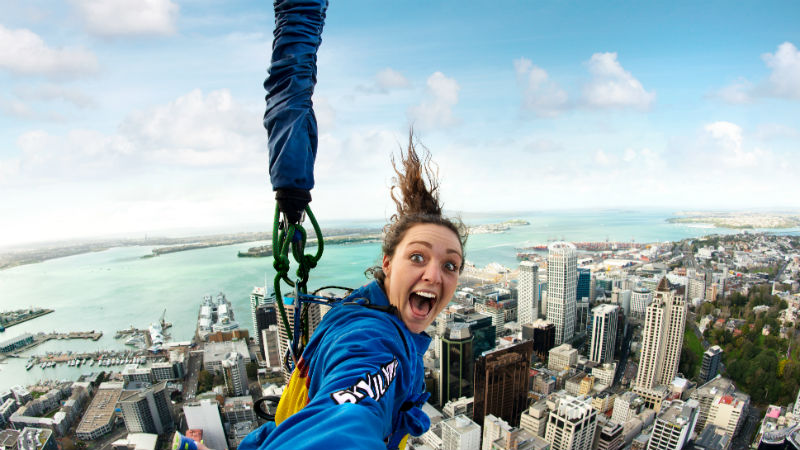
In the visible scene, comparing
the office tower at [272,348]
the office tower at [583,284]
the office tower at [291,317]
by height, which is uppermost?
the office tower at [291,317]

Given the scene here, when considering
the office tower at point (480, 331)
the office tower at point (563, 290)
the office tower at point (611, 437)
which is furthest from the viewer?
the office tower at point (563, 290)

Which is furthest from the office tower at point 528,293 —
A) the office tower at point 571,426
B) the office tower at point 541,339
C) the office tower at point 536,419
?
the office tower at point 571,426

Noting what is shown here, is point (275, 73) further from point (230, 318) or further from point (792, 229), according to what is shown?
point (792, 229)

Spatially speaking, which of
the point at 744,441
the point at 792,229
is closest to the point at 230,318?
the point at 744,441

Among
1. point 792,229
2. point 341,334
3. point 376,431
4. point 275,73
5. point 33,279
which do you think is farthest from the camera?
point 792,229

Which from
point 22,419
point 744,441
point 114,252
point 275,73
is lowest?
point 744,441

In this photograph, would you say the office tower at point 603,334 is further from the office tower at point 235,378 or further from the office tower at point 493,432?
the office tower at point 235,378

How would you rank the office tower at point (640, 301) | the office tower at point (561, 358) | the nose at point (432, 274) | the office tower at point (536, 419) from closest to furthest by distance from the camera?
1. the nose at point (432, 274)
2. the office tower at point (536, 419)
3. the office tower at point (561, 358)
4. the office tower at point (640, 301)
